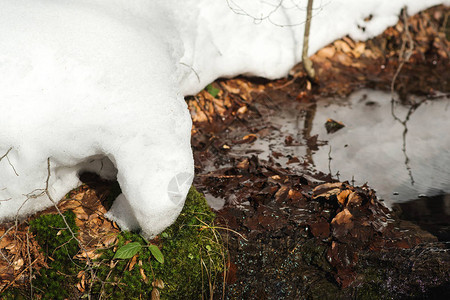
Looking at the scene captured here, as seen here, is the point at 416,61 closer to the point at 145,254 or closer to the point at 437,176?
the point at 437,176

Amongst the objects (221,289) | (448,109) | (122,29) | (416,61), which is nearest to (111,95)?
(122,29)

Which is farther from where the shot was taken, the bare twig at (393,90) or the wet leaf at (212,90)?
the wet leaf at (212,90)

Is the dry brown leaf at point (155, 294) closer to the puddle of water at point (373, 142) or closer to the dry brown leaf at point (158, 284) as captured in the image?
the dry brown leaf at point (158, 284)

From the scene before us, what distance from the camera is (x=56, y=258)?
98.7 inches

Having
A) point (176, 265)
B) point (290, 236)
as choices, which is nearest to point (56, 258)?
point (176, 265)

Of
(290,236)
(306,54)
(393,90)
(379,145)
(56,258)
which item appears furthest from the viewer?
(393,90)

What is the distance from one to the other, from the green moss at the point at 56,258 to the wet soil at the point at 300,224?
0.99 metres

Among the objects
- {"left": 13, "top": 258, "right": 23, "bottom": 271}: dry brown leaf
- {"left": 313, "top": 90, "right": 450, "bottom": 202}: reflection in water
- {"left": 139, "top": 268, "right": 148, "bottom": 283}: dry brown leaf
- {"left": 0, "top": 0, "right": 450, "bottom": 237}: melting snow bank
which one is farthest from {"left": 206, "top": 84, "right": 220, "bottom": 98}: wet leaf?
{"left": 13, "top": 258, "right": 23, "bottom": 271}: dry brown leaf

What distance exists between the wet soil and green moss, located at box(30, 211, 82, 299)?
3.26 feet

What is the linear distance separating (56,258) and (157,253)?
631mm

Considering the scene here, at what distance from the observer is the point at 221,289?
8.84 ft

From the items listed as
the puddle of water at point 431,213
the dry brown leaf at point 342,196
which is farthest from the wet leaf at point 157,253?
the puddle of water at point 431,213

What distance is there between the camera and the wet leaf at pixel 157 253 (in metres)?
2.47

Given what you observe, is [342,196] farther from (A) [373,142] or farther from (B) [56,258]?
(B) [56,258]
